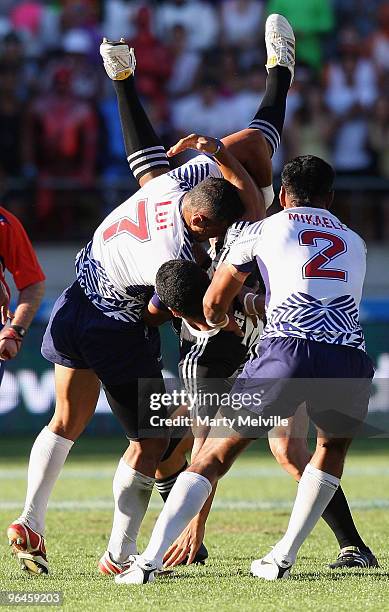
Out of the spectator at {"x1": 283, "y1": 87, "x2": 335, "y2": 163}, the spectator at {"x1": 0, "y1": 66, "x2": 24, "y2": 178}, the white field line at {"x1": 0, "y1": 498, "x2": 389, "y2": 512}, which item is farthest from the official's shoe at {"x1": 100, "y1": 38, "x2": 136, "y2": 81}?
the spectator at {"x1": 283, "y1": 87, "x2": 335, "y2": 163}

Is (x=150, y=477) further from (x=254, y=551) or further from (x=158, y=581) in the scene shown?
(x=254, y=551)

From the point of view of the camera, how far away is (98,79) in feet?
47.5

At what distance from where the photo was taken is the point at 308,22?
15102mm

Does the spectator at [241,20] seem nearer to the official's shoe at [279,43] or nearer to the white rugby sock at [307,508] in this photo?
the official's shoe at [279,43]

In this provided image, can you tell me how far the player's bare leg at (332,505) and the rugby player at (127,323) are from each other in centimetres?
68

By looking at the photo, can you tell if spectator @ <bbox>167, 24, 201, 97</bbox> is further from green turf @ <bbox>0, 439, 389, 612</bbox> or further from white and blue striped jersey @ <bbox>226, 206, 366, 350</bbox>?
white and blue striped jersey @ <bbox>226, 206, 366, 350</bbox>

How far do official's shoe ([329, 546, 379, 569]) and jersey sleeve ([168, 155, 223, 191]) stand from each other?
2.01 metres

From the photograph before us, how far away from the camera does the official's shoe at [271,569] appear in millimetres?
5375

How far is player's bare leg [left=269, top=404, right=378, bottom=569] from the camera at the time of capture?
5.91m

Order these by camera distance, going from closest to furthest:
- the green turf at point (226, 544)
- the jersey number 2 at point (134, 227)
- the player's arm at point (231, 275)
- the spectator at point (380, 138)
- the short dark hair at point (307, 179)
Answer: the green turf at point (226, 544) → the player's arm at point (231, 275) → the short dark hair at point (307, 179) → the jersey number 2 at point (134, 227) → the spectator at point (380, 138)

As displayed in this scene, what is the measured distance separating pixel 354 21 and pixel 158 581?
11650 millimetres

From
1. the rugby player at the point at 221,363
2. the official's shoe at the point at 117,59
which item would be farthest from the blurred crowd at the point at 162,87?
the rugby player at the point at 221,363

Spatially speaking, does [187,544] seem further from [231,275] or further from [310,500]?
[231,275]

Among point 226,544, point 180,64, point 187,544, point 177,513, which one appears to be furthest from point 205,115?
point 177,513
